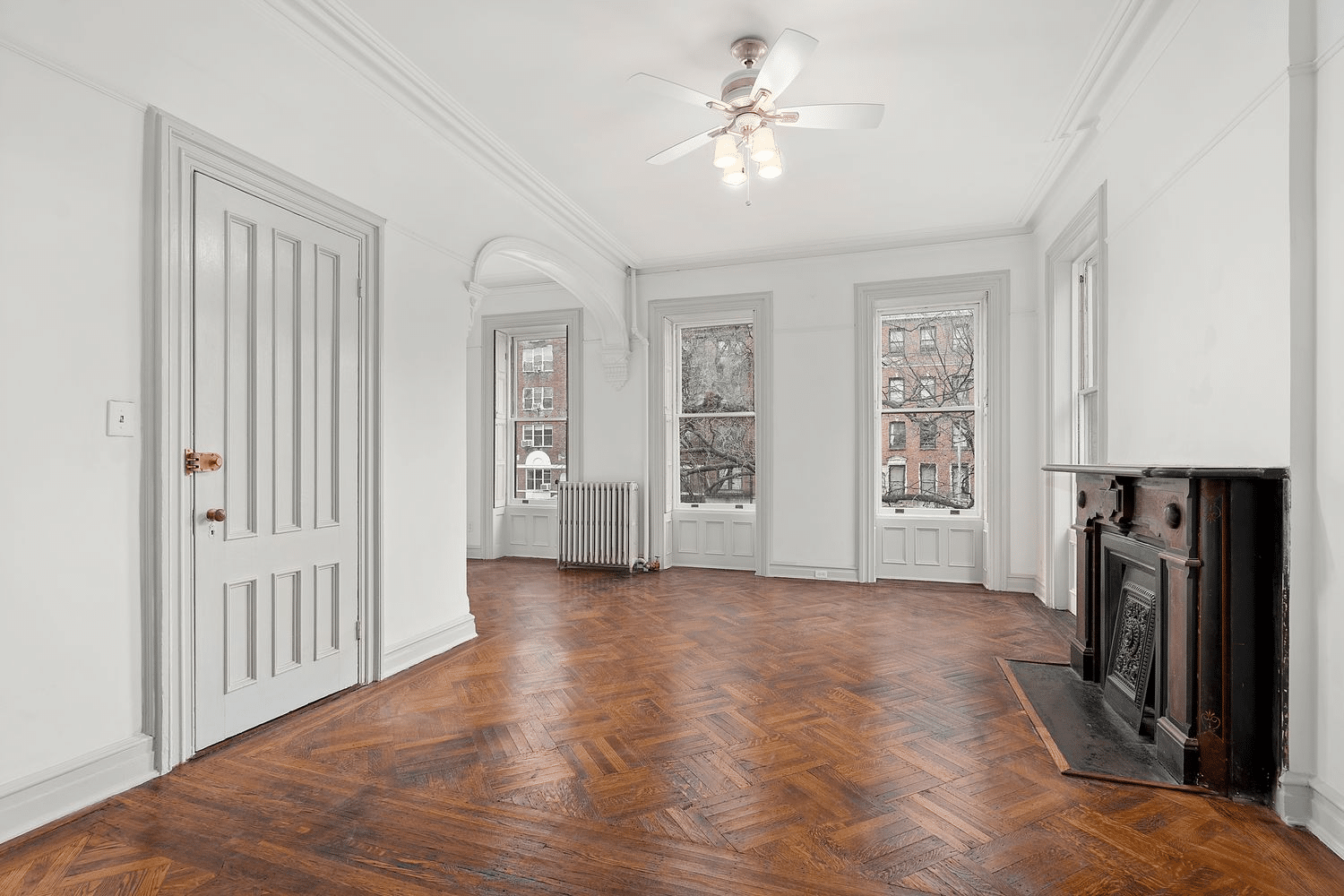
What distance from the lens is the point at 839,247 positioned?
20.0ft

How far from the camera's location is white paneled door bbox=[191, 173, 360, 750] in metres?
2.65

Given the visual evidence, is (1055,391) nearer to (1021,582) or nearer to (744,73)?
(1021,582)

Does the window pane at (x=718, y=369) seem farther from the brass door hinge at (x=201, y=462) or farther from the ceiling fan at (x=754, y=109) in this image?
the brass door hinge at (x=201, y=462)

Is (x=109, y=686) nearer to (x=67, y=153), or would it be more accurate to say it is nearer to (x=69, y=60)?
(x=67, y=153)

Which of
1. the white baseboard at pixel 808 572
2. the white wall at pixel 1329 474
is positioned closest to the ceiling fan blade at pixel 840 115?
the white wall at pixel 1329 474

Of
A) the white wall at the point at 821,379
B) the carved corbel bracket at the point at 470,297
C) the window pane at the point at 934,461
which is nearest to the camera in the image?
the carved corbel bracket at the point at 470,297

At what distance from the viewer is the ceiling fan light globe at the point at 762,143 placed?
3.17 meters

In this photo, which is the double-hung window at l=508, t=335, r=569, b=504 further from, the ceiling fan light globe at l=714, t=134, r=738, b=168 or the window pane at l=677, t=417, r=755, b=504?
the ceiling fan light globe at l=714, t=134, r=738, b=168

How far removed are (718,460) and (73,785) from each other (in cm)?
533

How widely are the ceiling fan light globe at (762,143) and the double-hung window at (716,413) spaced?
337cm

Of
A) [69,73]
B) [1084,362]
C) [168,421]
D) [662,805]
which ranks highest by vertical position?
[69,73]

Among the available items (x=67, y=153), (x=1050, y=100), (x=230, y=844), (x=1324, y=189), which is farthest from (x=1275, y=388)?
(x=67, y=153)

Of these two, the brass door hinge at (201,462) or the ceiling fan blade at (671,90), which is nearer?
the brass door hinge at (201,462)

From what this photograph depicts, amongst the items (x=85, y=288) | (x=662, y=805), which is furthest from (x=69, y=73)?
(x=662, y=805)
